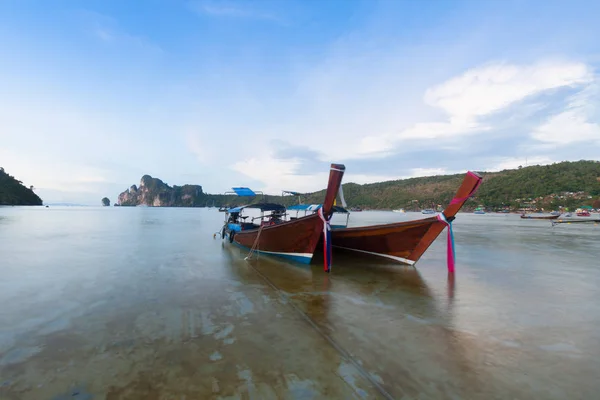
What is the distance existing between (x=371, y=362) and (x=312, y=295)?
11.9 feet

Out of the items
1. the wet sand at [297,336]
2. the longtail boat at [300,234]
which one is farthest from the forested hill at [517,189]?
the wet sand at [297,336]

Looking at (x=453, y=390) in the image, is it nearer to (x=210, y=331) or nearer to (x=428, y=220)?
(x=210, y=331)

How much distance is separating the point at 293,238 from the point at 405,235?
4657 mm

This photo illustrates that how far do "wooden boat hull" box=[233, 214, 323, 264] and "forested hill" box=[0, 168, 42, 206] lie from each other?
5429 inches

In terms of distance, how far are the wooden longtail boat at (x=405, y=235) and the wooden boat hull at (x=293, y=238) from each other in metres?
2.82

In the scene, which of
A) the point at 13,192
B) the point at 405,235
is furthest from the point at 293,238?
the point at 13,192

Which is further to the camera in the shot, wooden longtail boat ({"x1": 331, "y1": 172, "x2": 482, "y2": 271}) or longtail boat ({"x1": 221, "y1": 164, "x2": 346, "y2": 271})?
wooden longtail boat ({"x1": 331, "y1": 172, "x2": 482, "y2": 271})

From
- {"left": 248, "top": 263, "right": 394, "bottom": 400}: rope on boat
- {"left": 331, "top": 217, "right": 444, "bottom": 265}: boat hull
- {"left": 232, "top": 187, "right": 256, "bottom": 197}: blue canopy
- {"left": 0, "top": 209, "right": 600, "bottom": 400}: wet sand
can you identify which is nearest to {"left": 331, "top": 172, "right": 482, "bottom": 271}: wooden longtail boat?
{"left": 331, "top": 217, "right": 444, "bottom": 265}: boat hull

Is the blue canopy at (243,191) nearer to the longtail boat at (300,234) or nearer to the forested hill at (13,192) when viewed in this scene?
the longtail boat at (300,234)

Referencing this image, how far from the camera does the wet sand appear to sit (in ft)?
11.2

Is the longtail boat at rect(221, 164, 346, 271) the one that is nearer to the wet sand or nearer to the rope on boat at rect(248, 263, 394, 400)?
the wet sand

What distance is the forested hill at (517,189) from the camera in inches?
2549

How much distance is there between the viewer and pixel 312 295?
7504 millimetres

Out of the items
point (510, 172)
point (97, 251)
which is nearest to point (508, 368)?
point (97, 251)
